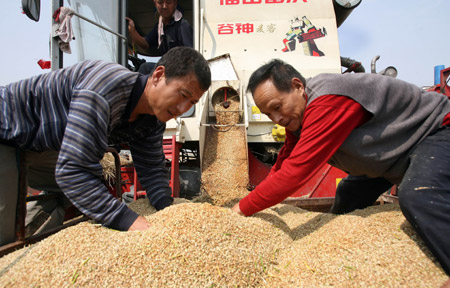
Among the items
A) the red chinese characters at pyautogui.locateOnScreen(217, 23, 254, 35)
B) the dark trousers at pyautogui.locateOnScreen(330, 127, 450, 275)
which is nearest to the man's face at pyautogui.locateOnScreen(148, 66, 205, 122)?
the dark trousers at pyautogui.locateOnScreen(330, 127, 450, 275)

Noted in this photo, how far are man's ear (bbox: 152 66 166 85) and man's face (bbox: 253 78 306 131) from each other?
2.00 ft

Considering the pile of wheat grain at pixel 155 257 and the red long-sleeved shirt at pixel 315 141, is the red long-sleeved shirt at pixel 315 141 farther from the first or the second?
the pile of wheat grain at pixel 155 257

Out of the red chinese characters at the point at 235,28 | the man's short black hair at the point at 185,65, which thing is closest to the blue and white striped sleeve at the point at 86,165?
the man's short black hair at the point at 185,65

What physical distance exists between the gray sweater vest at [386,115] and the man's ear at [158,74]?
3.07ft

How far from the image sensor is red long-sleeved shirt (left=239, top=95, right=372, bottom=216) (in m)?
1.61

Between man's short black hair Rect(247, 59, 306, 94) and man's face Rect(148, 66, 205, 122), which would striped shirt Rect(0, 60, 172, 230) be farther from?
man's short black hair Rect(247, 59, 306, 94)

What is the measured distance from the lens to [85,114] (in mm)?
1490

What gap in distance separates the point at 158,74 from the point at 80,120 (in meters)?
0.56

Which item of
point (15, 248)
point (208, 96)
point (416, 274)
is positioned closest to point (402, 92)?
point (416, 274)

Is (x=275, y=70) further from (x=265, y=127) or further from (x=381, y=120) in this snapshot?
(x=265, y=127)

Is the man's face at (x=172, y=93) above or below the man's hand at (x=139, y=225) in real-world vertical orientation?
above

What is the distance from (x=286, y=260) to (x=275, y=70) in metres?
1.15

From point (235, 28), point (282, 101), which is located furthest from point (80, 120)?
point (235, 28)

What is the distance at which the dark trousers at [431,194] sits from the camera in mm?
1328
